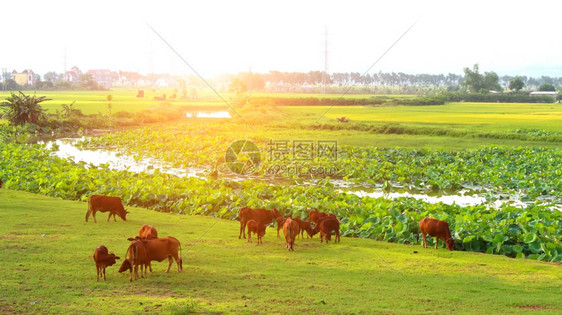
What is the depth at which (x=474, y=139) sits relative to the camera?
32969 millimetres

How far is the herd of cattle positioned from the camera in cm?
679

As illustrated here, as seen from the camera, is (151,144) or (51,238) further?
(151,144)

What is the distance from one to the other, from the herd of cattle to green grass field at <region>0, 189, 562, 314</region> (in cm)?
21

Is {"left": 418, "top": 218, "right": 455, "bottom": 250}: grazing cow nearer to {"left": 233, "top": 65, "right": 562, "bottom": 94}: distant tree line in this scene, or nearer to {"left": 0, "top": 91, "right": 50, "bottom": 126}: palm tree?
{"left": 0, "top": 91, "right": 50, "bottom": 126}: palm tree

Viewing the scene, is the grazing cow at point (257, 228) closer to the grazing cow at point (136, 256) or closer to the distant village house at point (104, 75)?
the grazing cow at point (136, 256)

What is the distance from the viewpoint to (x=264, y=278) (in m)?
7.13

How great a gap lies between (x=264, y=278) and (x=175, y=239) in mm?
1351

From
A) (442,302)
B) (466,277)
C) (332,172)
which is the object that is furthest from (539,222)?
(332,172)

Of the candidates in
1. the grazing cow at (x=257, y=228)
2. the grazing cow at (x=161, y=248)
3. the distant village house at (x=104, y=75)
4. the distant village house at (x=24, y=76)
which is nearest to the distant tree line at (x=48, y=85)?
the distant village house at (x=24, y=76)

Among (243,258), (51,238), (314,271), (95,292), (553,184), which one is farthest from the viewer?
(553,184)

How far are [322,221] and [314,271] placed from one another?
2322mm

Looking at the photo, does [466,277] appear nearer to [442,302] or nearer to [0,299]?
Result: [442,302]

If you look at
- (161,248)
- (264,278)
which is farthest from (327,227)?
(161,248)

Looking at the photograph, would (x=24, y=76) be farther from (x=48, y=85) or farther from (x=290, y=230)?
(x=290, y=230)
